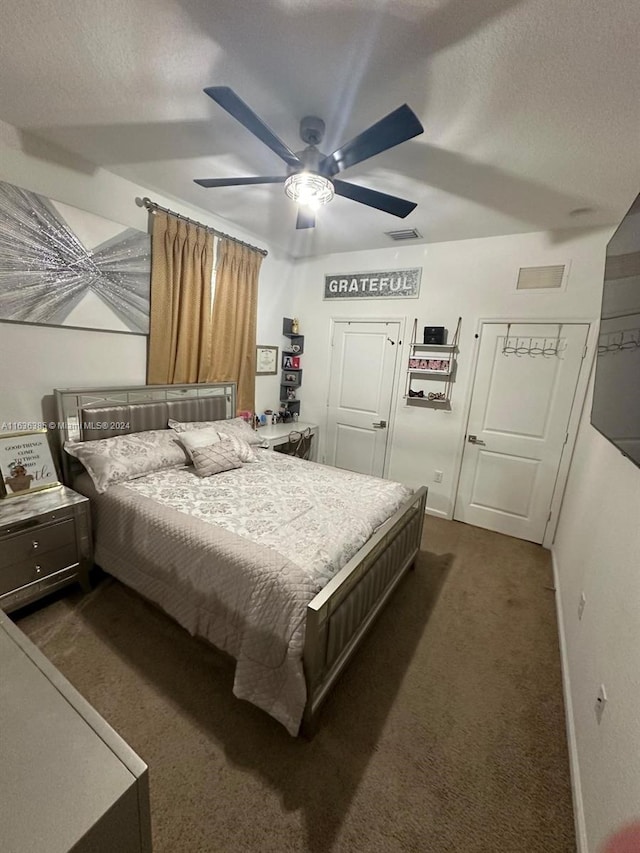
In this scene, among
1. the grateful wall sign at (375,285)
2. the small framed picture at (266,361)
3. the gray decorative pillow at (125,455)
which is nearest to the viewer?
the gray decorative pillow at (125,455)

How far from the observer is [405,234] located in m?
3.16

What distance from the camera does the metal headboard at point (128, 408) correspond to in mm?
2418

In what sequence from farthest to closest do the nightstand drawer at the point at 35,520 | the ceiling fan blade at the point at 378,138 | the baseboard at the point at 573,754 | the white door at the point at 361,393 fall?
the white door at the point at 361,393 < the nightstand drawer at the point at 35,520 < the ceiling fan blade at the point at 378,138 < the baseboard at the point at 573,754

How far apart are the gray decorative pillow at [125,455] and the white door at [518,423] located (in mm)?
2679

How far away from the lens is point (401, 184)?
2283 millimetres

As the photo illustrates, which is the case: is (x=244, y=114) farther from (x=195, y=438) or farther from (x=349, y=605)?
(x=349, y=605)

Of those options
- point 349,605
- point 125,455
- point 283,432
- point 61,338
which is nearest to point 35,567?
point 125,455

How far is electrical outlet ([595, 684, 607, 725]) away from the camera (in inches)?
49.4

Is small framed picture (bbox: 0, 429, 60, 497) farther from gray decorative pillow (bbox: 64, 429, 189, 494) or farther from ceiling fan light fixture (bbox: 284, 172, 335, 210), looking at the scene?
ceiling fan light fixture (bbox: 284, 172, 335, 210)

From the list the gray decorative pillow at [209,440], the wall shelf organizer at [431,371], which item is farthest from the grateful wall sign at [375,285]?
the gray decorative pillow at [209,440]

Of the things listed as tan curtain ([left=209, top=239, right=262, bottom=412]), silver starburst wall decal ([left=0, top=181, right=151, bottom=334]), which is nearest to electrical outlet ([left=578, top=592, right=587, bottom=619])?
tan curtain ([left=209, top=239, right=262, bottom=412])

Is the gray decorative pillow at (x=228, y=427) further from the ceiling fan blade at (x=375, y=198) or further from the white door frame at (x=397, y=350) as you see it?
the ceiling fan blade at (x=375, y=198)

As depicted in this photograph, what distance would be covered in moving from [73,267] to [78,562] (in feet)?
6.37

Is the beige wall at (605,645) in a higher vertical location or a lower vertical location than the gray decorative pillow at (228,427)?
lower
